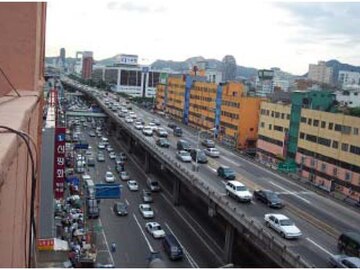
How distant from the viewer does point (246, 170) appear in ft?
97.8

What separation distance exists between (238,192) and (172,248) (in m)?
3.68

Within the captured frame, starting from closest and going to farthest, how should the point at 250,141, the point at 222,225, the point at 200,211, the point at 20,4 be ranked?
the point at 20,4
the point at 222,225
the point at 200,211
the point at 250,141

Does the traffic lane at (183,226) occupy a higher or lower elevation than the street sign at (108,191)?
lower

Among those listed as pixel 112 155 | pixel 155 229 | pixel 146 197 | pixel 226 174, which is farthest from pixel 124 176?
pixel 226 174

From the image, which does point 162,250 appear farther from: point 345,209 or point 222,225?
point 345,209

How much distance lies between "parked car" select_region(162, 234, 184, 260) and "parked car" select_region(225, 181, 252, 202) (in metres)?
3.18

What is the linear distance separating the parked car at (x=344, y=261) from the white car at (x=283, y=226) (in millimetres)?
2022

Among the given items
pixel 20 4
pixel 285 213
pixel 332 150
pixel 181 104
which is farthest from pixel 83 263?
pixel 181 104

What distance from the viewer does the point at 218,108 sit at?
54.6 m

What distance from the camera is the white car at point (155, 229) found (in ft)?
80.2

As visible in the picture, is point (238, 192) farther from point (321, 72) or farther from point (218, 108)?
point (321, 72)

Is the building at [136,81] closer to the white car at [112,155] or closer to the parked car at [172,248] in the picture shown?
the white car at [112,155]

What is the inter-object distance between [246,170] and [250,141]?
813 inches

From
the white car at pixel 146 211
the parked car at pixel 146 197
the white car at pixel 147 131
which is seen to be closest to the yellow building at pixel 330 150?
the parked car at pixel 146 197
